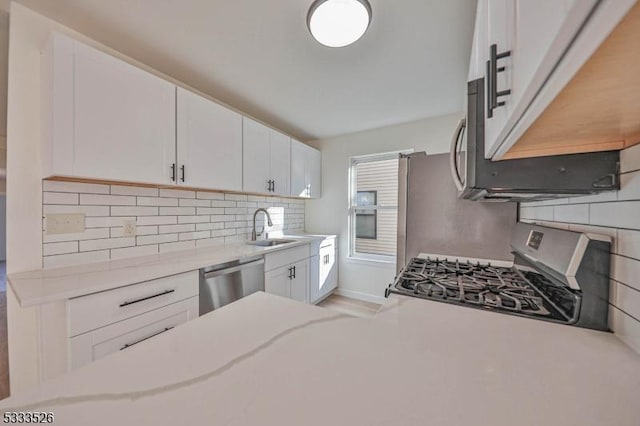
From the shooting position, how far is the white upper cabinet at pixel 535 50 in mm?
238

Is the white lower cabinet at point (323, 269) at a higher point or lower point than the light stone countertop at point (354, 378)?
lower

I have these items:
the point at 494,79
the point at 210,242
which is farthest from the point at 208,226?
the point at 494,79

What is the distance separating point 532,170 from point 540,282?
1.52 ft

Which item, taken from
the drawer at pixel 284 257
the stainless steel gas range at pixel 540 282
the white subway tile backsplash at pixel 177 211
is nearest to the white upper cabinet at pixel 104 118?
the white subway tile backsplash at pixel 177 211

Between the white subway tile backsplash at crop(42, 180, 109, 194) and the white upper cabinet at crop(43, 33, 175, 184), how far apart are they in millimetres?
161

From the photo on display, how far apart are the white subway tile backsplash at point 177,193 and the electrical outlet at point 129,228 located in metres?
0.29

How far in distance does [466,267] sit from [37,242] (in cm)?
233

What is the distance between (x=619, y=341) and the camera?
0.60 m

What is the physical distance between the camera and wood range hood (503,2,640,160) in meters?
0.28

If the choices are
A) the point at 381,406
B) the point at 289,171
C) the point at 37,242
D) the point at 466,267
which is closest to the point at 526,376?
the point at 381,406

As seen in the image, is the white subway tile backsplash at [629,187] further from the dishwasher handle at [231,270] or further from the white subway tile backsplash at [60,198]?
the white subway tile backsplash at [60,198]

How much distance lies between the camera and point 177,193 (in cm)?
196

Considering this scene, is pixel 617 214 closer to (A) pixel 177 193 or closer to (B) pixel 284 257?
(B) pixel 284 257

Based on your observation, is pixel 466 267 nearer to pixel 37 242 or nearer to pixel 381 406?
pixel 381 406
